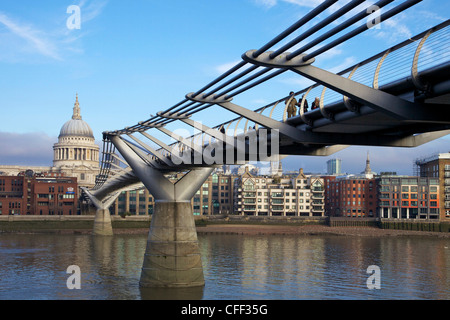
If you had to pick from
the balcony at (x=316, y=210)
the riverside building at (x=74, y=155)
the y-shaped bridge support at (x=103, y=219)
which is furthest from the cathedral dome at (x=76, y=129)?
the y-shaped bridge support at (x=103, y=219)

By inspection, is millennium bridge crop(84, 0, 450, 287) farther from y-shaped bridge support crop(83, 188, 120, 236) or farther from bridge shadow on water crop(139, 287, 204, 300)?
y-shaped bridge support crop(83, 188, 120, 236)

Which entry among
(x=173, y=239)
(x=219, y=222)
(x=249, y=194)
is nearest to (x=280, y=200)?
(x=249, y=194)

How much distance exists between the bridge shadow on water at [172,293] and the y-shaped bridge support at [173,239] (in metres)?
0.43

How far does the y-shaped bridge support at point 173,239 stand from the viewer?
3266 cm

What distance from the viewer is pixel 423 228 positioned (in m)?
107

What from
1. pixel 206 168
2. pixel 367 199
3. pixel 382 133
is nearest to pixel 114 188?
pixel 206 168

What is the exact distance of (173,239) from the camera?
33500mm

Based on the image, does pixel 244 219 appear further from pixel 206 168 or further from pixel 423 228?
pixel 206 168

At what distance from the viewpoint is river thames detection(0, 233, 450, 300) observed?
105ft

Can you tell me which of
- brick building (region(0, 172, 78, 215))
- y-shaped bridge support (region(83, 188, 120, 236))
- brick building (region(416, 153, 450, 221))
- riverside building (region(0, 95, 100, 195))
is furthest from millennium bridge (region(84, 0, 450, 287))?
riverside building (region(0, 95, 100, 195))

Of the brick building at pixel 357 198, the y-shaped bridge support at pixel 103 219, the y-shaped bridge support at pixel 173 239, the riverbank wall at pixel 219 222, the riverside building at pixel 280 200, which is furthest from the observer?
the riverside building at pixel 280 200

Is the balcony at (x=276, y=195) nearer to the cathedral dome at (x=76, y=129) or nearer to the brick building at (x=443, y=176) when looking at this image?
the brick building at (x=443, y=176)

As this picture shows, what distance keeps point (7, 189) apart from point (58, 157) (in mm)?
61944
